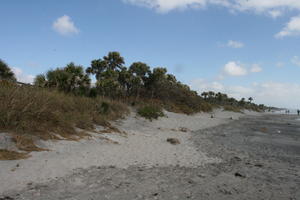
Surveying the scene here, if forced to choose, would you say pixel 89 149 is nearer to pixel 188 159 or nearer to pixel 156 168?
pixel 156 168

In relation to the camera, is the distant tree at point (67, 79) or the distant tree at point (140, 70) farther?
the distant tree at point (140, 70)

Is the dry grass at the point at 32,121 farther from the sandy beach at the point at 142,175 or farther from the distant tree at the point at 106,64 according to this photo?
the distant tree at the point at 106,64

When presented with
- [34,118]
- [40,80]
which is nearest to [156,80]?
[40,80]

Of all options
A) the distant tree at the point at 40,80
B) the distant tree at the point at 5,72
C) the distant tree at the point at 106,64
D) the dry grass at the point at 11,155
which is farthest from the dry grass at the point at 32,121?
the distant tree at the point at 106,64

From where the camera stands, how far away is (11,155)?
235 inches

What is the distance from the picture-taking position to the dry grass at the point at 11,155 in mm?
5807

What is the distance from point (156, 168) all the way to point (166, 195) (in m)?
2.05

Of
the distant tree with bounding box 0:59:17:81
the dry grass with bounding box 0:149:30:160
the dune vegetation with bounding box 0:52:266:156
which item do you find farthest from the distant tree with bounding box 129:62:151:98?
the dry grass with bounding box 0:149:30:160

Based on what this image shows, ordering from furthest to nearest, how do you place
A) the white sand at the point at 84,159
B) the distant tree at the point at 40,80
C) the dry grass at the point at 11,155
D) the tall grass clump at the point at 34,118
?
1. the distant tree at the point at 40,80
2. the tall grass clump at the point at 34,118
3. the dry grass at the point at 11,155
4. the white sand at the point at 84,159

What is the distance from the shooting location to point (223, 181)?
5.11 meters

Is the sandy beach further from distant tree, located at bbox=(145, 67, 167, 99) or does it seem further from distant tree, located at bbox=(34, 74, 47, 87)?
distant tree, located at bbox=(145, 67, 167, 99)

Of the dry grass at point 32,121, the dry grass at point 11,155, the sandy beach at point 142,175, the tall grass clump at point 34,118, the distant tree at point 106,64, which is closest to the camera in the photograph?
the sandy beach at point 142,175

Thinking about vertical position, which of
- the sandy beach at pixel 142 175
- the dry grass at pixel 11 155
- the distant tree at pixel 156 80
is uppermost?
the distant tree at pixel 156 80

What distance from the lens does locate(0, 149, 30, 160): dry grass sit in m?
5.81
